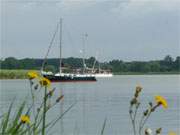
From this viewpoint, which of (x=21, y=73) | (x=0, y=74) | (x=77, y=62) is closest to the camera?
(x=0, y=74)

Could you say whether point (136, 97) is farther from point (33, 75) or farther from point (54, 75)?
point (54, 75)

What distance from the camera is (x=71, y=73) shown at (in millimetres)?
73562

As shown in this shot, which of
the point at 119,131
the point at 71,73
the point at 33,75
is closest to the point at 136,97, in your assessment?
the point at 33,75

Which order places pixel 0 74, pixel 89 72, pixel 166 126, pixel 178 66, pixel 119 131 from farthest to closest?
pixel 89 72 < pixel 0 74 < pixel 178 66 < pixel 166 126 < pixel 119 131

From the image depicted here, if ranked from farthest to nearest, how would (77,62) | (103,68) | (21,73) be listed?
1. (103,68)
2. (77,62)
3. (21,73)

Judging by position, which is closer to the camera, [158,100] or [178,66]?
[158,100]

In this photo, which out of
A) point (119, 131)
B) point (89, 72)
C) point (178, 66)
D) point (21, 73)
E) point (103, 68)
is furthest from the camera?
point (103, 68)

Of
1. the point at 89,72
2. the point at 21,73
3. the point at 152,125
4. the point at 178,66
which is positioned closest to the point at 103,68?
the point at 89,72

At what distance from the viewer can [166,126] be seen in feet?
58.6

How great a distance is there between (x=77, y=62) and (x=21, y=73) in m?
7.93

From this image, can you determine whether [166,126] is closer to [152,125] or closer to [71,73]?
[152,125]

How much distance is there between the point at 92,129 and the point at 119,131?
1.12 metres

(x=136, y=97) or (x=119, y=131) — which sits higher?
(x=136, y=97)

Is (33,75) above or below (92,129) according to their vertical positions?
above
